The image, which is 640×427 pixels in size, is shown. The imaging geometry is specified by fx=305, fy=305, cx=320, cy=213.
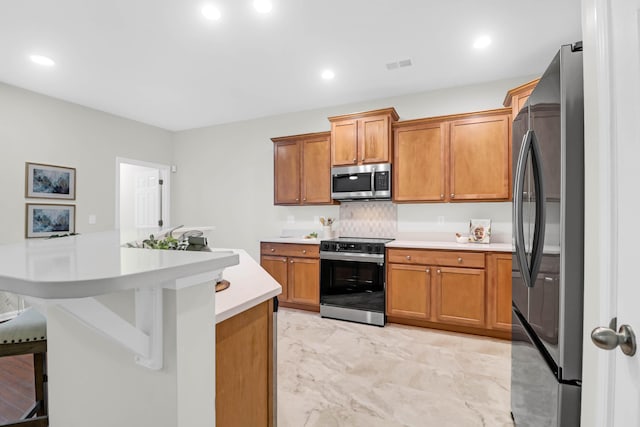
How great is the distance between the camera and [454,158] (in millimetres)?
3314

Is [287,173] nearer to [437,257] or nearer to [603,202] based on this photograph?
[437,257]

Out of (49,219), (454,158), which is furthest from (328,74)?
(49,219)

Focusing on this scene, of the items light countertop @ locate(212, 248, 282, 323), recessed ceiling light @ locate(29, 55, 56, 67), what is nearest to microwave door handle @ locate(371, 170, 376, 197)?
light countertop @ locate(212, 248, 282, 323)

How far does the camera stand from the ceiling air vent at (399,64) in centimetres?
303

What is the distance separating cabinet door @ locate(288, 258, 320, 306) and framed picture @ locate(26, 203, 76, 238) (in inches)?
120

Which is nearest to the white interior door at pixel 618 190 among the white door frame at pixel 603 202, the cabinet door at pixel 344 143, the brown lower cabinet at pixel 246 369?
the white door frame at pixel 603 202

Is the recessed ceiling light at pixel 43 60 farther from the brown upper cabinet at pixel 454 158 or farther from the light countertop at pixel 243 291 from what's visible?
the brown upper cabinet at pixel 454 158

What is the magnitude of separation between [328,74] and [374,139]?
0.88 meters

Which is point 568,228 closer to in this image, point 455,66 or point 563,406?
point 563,406

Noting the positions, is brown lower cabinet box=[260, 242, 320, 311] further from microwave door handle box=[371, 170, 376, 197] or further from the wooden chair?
the wooden chair

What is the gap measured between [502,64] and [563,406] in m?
3.16

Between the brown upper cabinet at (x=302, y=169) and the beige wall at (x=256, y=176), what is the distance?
0.35 m

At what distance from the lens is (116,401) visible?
0.80m

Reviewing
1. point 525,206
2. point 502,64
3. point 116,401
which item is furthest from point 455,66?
point 116,401
